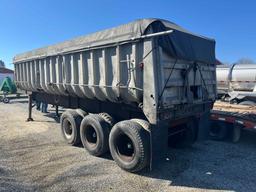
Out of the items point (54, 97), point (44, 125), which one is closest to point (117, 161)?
point (54, 97)

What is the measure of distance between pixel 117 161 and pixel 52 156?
1811 millimetres

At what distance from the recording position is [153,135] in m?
4.86

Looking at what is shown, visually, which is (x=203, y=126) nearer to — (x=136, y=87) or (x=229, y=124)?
(x=229, y=124)

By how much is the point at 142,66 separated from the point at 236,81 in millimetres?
11464

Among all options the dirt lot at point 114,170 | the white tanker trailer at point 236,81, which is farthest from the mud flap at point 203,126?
the white tanker trailer at point 236,81

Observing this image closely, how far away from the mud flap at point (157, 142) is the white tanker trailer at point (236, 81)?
8821mm

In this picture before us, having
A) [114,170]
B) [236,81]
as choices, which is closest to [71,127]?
[114,170]

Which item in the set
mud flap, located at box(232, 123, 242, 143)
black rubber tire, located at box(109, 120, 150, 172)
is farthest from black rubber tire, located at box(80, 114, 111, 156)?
mud flap, located at box(232, 123, 242, 143)

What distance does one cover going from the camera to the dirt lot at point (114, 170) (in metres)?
4.58

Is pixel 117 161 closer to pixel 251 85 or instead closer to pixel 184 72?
pixel 184 72

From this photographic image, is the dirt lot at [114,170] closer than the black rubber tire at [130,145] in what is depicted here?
Yes

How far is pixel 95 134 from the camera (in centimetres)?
643

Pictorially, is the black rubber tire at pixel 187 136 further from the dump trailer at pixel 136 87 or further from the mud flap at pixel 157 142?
the mud flap at pixel 157 142

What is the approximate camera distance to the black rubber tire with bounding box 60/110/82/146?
22.4 ft
